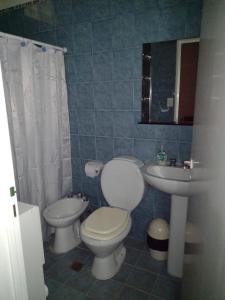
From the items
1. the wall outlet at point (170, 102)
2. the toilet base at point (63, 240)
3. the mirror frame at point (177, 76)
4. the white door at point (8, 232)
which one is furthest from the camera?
the toilet base at point (63, 240)

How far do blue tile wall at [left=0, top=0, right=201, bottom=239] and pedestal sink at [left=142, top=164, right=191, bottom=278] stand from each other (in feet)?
0.69

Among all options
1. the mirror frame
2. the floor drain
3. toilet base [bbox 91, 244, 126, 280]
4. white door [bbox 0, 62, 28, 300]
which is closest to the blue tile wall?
the mirror frame

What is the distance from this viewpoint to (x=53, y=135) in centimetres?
217

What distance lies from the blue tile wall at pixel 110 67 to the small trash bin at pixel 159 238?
0.57ft

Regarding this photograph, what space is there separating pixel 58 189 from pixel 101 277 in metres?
0.97

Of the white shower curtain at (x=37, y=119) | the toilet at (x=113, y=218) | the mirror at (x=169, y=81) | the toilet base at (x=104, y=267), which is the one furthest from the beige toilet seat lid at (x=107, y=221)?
the mirror at (x=169, y=81)

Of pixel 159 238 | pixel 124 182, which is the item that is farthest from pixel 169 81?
pixel 159 238

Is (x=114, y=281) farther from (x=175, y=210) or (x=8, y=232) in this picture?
(x=8, y=232)

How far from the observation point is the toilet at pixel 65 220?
6.39ft

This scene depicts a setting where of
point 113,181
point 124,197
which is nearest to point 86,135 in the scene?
point 113,181

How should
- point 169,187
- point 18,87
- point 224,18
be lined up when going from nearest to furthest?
point 224,18
point 169,187
point 18,87

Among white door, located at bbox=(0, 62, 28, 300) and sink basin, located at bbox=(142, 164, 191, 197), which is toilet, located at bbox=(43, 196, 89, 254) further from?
white door, located at bbox=(0, 62, 28, 300)

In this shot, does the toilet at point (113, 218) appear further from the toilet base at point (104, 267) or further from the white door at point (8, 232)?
the white door at point (8, 232)

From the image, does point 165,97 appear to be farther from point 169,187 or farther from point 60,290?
point 60,290
